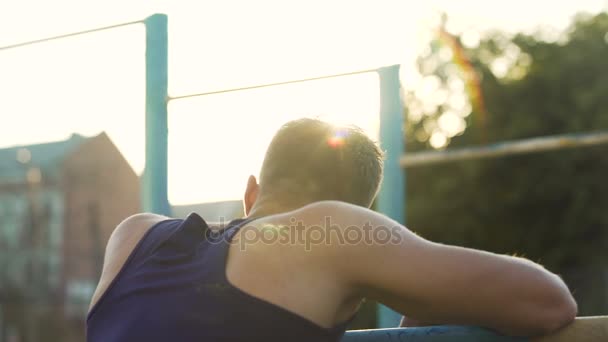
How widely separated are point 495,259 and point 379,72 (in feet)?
6.47

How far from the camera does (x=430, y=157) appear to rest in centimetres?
1095

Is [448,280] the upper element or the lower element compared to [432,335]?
upper

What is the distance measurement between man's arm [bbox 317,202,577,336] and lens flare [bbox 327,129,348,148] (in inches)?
7.4

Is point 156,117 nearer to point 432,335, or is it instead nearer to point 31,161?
point 432,335

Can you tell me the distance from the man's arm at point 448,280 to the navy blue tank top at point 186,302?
5.0 inches

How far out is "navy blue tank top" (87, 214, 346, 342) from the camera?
152cm

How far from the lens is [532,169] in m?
23.0

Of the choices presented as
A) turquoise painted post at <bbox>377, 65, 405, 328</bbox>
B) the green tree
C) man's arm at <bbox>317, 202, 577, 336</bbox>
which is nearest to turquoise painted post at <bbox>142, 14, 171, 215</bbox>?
turquoise painted post at <bbox>377, 65, 405, 328</bbox>

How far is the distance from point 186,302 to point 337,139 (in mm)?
437

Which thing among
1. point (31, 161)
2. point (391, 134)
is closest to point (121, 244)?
point (391, 134)

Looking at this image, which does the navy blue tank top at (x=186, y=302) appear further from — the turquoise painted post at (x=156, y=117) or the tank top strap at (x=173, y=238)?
the turquoise painted post at (x=156, y=117)

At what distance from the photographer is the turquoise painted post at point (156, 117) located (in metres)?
3.37

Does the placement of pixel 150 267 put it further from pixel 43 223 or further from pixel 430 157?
pixel 43 223

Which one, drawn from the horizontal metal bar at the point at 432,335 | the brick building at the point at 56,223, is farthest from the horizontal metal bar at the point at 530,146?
the brick building at the point at 56,223
